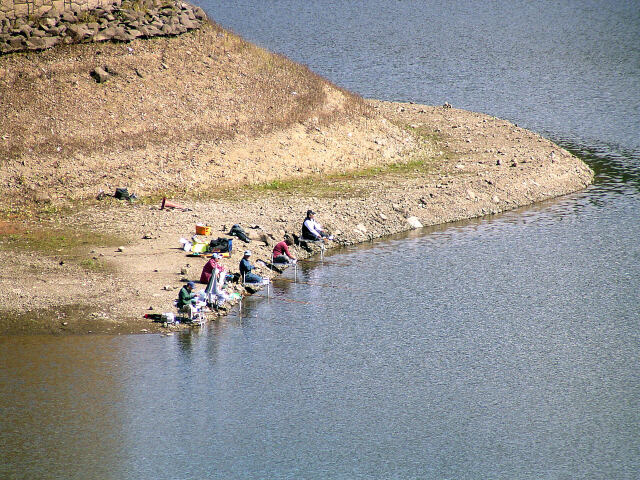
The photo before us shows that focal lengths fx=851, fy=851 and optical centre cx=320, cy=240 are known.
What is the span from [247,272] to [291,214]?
673cm

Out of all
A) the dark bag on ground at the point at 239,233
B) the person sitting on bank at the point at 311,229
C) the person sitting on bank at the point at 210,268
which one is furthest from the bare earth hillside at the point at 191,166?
the person sitting on bank at the point at 210,268

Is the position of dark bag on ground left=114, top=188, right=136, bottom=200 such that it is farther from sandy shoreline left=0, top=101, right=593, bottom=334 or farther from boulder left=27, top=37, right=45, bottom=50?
boulder left=27, top=37, right=45, bottom=50

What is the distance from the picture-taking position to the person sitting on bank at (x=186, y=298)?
85.9 ft

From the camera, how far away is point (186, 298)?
26312 millimetres

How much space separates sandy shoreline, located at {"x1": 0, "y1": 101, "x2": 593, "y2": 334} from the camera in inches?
1052

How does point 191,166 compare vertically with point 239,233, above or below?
above

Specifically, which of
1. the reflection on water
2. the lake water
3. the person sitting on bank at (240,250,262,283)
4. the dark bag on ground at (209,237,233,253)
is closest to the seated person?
the lake water

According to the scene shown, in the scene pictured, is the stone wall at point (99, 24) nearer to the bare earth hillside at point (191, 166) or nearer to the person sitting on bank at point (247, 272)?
the bare earth hillside at point (191, 166)

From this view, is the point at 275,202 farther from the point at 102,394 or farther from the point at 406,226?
the point at 102,394

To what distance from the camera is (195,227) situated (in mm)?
33000

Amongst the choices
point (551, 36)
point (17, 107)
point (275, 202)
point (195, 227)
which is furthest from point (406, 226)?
point (551, 36)

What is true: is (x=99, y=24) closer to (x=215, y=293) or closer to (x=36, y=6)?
(x=36, y=6)

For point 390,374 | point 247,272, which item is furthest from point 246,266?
point 390,374

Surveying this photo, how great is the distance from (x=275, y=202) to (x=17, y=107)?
40.7 ft
